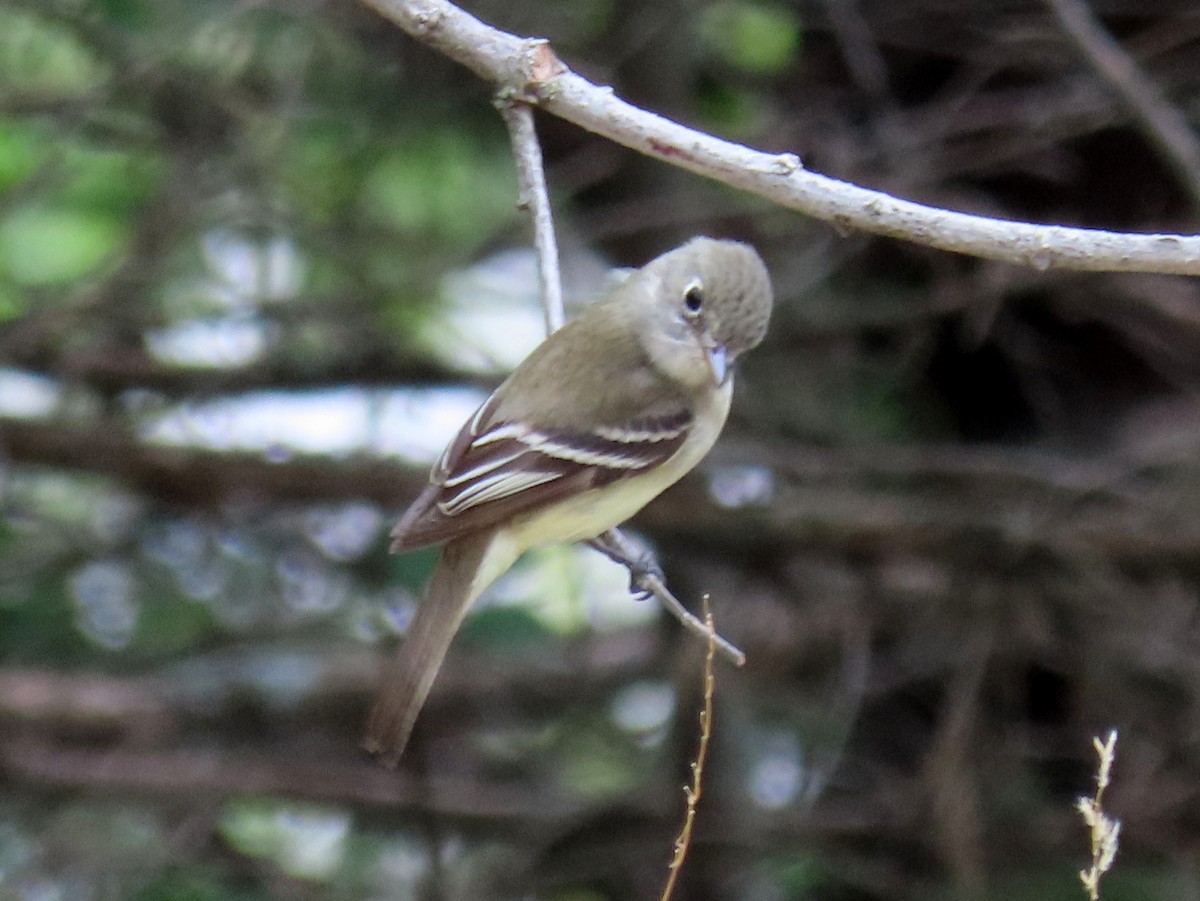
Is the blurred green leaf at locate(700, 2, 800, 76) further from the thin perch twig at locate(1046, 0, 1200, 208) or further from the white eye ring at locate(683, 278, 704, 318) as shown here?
the white eye ring at locate(683, 278, 704, 318)

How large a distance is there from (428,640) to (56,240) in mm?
2879

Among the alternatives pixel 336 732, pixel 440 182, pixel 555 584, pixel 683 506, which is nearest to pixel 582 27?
pixel 440 182

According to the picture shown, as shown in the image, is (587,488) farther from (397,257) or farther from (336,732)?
(336,732)

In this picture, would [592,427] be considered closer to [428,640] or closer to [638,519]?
[428,640]

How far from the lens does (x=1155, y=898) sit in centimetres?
541

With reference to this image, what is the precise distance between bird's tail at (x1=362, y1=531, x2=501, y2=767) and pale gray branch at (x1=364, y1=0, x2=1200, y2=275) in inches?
44.6

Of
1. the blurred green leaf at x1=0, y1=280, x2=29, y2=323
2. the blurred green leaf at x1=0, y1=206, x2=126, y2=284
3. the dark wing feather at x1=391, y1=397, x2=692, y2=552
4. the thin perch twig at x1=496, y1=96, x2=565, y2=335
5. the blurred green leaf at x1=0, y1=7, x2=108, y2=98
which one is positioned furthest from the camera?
the blurred green leaf at x1=0, y1=206, x2=126, y2=284

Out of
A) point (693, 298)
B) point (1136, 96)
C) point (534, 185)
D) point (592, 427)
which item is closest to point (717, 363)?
point (693, 298)

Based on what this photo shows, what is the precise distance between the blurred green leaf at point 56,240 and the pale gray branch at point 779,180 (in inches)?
110

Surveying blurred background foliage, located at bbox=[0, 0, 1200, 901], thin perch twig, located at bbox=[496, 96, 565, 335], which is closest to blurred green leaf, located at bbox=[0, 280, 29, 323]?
blurred background foliage, located at bbox=[0, 0, 1200, 901]

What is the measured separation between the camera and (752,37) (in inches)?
242

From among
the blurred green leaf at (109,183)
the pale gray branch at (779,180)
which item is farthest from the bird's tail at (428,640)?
the blurred green leaf at (109,183)

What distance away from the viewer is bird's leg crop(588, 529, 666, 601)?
13.6 ft

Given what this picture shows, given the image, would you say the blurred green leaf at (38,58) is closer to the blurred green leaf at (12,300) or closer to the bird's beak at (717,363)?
the blurred green leaf at (12,300)
